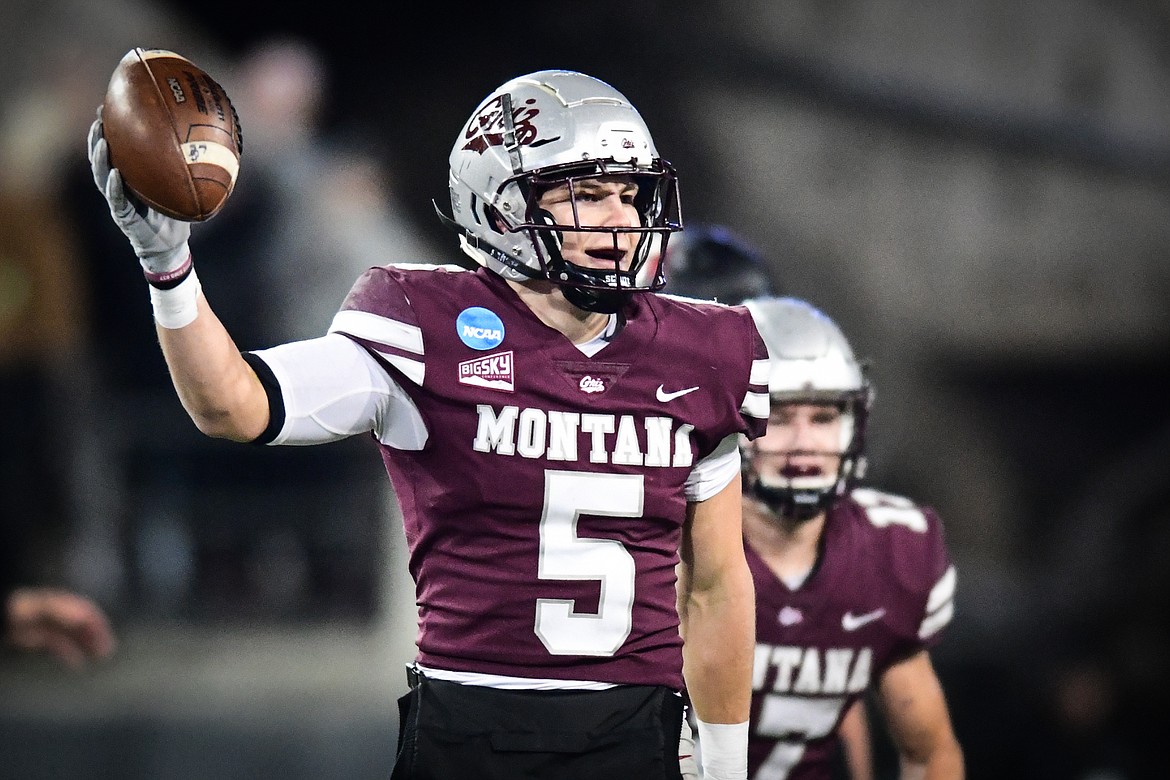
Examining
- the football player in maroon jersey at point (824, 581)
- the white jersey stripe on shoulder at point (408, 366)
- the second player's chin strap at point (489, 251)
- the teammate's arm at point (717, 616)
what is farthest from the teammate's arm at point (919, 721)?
the white jersey stripe on shoulder at point (408, 366)

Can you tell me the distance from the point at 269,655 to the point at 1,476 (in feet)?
3.56

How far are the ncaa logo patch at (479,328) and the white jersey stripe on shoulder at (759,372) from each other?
1.41 feet

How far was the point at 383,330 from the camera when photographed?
2.05 m

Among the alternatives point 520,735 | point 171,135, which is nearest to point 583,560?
point 520,735

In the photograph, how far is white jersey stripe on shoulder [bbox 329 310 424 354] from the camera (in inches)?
80.4

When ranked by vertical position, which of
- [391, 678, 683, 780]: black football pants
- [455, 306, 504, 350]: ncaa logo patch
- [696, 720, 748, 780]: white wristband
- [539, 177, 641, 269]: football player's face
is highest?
[539, 177, 641, 269]: football player's face

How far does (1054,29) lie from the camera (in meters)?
7.07

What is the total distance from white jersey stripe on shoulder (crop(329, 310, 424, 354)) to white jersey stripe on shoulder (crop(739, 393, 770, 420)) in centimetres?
54

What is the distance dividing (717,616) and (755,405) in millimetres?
371

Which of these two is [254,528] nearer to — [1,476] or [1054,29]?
[1,476]

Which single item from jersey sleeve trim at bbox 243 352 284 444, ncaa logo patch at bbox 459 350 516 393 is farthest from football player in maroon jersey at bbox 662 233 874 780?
jersey sleeve trim at bbox 243 352 284 444

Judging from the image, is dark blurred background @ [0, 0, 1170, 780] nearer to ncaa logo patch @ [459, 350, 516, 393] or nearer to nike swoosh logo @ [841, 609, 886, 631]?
nike swoosh logo @ [841, 609, 886, 631]

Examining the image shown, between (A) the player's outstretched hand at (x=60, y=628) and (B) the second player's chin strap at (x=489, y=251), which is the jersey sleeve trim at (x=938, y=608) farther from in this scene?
(A) the player's outstretched hand at (x=60, y=628)

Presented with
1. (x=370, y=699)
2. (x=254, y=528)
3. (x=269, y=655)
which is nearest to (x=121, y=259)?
(x=254, y=528)
